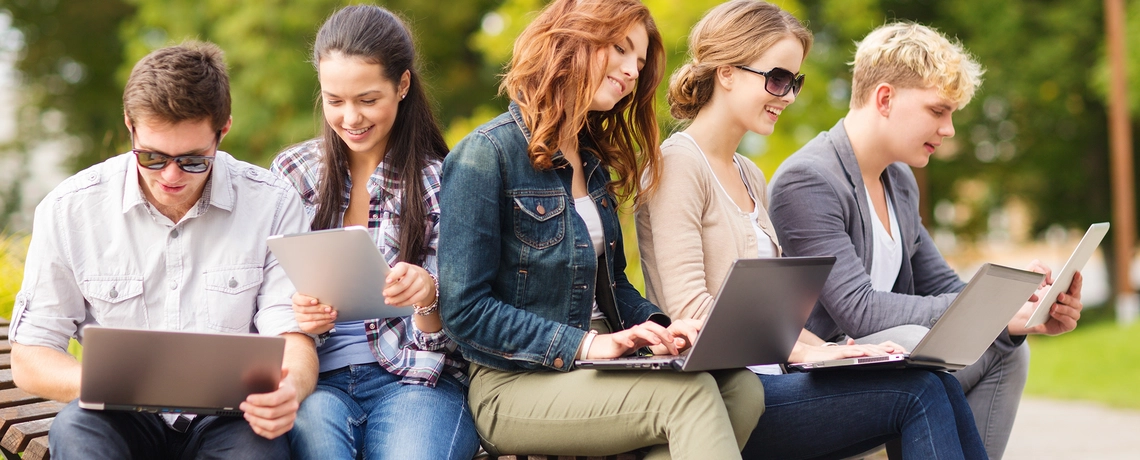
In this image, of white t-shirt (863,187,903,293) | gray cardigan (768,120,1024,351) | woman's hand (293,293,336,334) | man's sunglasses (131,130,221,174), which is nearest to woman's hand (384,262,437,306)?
woman's hand (293,293,336,334)

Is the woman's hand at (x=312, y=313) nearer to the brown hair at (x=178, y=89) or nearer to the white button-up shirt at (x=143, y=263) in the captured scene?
the white button-up shirt at (x=143, y=263)

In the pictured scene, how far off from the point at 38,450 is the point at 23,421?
0.25 metres

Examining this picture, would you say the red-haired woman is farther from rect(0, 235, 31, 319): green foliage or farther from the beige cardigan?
rect(0, 235, 31, 319): green foliage

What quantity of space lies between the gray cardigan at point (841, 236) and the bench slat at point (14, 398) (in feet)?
7.66

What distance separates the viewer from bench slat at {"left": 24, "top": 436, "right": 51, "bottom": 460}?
8.39 ft

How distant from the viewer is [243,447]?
2.41 m

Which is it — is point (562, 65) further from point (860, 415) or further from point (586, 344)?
point (860, 415)

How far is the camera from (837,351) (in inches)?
117

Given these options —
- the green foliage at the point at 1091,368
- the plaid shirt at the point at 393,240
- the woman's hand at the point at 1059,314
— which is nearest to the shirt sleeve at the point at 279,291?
the plaid shirt at the point at 393,240

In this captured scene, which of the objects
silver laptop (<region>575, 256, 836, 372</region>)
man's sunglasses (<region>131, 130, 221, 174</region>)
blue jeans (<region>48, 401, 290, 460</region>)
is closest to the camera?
blue jeans (<region>48, 401, 290, 460</region>)

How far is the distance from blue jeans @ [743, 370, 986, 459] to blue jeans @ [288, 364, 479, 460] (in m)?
0.86

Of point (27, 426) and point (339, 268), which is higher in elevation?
point (339, 268)

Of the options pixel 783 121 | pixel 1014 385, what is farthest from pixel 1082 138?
pixel 1014 385

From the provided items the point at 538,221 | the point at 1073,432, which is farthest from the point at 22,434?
the point at 1073,432
